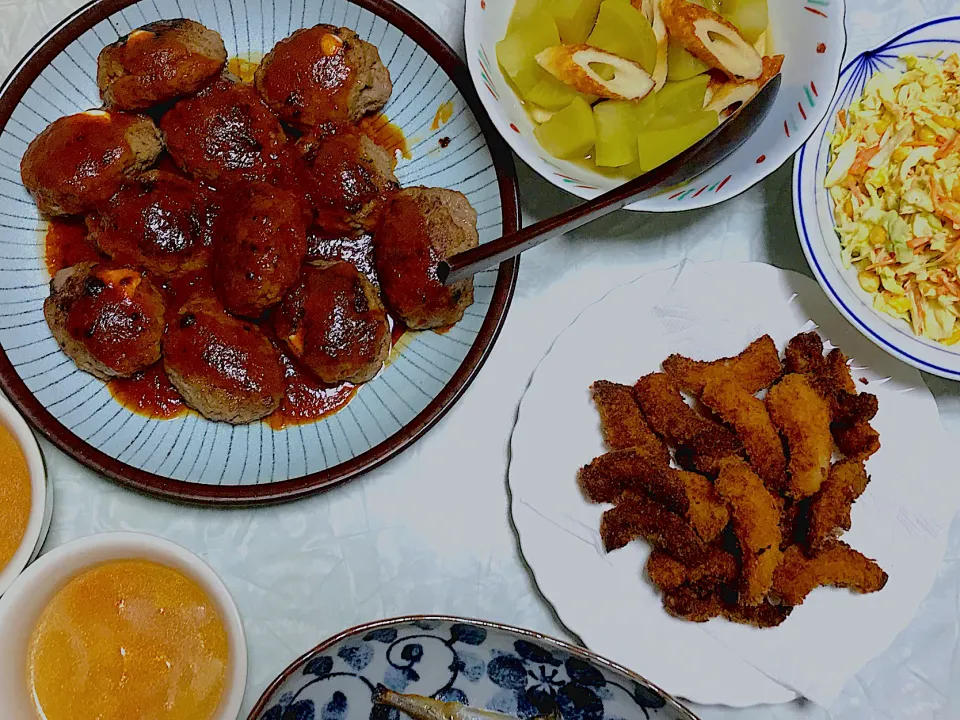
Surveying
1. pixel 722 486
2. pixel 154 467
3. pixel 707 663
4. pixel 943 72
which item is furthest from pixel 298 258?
pixel 943 72

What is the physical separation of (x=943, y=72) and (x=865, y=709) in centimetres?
118

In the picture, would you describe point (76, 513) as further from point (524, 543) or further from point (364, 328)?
point (524, 543)

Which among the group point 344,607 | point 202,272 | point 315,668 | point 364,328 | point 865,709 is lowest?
point 865,709

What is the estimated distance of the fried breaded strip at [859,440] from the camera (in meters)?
1.47

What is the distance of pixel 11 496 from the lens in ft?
4.58

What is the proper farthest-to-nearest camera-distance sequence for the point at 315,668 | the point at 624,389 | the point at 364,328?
the point at 624,389 < the point at 364,328 < the point at 315,668

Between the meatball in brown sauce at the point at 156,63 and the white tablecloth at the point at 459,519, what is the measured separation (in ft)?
0.94

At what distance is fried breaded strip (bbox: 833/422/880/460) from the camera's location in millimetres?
1474

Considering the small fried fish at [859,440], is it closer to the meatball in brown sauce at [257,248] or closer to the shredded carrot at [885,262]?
the shredded carrot at [885,262]

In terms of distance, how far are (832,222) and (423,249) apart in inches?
28.3

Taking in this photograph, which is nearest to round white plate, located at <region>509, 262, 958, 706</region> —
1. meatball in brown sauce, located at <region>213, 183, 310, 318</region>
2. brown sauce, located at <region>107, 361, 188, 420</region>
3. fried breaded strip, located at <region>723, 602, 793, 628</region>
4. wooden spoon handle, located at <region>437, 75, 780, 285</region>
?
fried breaded strip, located at <region>723, 602, 793, 628</region>

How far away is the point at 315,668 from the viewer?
1293 mm

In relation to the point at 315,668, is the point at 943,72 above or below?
above

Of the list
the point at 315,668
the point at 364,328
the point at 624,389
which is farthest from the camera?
the point at 624,389
